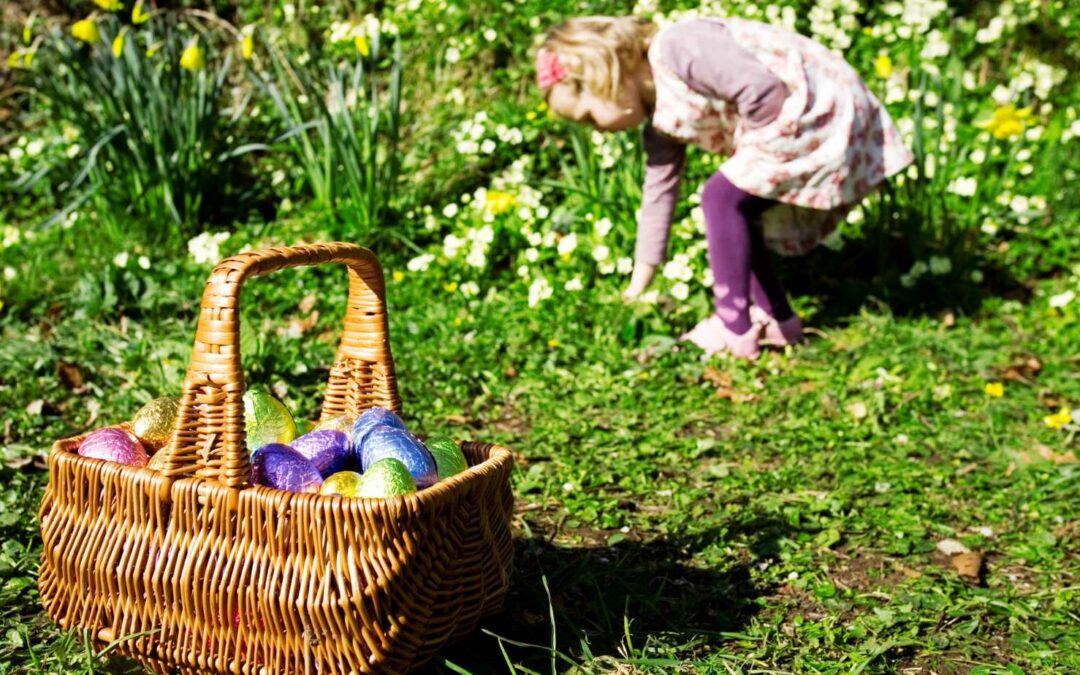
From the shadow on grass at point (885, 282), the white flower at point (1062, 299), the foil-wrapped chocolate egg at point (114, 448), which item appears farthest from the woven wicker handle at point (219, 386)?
the white flower at point (1062, 299)

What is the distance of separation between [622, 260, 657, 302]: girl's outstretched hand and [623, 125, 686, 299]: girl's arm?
1 centimetres

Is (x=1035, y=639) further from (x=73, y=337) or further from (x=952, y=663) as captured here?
(x=73, y=337)

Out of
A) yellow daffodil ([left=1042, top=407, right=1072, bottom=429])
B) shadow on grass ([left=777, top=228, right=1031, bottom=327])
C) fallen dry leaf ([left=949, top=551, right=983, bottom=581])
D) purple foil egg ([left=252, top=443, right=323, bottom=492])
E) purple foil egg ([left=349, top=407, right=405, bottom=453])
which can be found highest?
purple foil egg ([left=252, top=443, right=323, bottom=492])

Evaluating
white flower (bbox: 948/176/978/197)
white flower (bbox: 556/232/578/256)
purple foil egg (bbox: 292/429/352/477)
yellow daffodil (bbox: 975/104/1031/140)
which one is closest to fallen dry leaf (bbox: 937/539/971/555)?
purple foil egg (bbox: 292/429/352/477)

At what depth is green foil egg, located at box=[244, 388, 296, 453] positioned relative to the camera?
6.38ft

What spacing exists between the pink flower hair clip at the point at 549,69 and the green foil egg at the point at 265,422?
1.72 metres

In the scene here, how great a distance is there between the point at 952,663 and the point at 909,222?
92.1 inches

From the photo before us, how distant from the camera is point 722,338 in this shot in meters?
3.58

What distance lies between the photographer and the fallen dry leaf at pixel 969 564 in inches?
93.3

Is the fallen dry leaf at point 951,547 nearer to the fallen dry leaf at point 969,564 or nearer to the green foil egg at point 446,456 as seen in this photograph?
the fallen dry leaf at point 969,564

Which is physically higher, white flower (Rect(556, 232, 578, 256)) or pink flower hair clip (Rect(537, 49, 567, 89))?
pink flower hair clip (Rect(537, 49, 567, 89))

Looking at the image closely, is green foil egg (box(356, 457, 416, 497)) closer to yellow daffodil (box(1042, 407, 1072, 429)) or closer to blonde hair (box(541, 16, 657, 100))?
blonde hair (box(541, 16, 657, 100))

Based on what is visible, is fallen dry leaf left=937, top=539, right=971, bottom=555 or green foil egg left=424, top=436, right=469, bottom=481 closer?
green foil egg left=424, top=436, right=469, bottom=481

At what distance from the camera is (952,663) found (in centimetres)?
202
